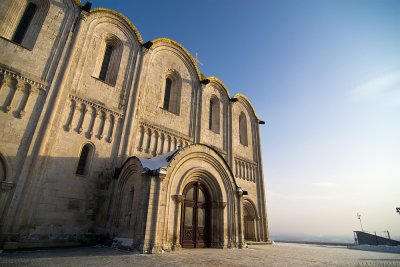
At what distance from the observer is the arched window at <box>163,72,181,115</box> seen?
1822 centimetres

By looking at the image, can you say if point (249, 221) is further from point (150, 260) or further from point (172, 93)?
point (150, 260)

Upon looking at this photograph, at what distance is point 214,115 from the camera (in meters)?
21.6

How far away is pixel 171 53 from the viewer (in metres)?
19.2

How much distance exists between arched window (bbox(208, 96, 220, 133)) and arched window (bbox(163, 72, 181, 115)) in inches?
161

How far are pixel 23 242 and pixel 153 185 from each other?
18.9 feet

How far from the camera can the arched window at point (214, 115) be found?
20975 millimetres

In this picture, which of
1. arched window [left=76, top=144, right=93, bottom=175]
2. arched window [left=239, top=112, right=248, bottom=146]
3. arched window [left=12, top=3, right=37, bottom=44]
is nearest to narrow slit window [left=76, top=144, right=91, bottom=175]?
arched window [left=76, top=144, right=93, bottom=175]

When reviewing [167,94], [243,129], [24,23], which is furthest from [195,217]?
[24,23]

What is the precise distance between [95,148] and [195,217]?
268 inches

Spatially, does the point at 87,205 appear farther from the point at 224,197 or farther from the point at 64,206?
the point at 224,197

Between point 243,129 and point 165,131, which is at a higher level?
point 243,129

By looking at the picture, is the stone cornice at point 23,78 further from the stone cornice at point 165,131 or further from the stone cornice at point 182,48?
the stone cornice at point 182,48

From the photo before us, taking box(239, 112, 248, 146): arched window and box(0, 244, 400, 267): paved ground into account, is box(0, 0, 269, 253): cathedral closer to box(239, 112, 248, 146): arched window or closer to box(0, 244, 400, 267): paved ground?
box(0, 244, 400, 267): paved ground

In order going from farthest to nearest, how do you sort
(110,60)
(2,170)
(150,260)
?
1. (110,60)
2. (2,170)
3. (150,260)
